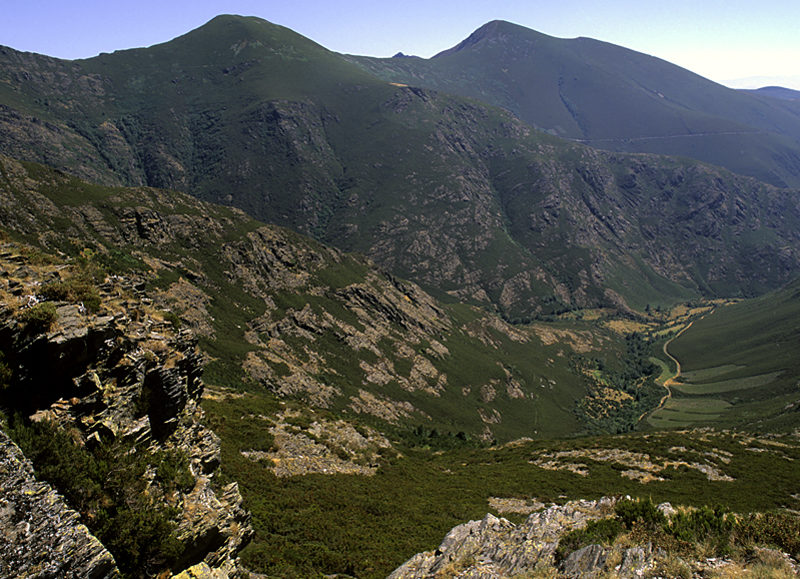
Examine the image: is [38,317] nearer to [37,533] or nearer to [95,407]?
[95,407]

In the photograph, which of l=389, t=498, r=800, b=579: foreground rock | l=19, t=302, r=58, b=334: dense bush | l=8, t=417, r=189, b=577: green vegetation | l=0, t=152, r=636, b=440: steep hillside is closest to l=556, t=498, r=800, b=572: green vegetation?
l=389, t=498, r=800, b=579: foreground rock

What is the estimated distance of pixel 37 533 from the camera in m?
12.6

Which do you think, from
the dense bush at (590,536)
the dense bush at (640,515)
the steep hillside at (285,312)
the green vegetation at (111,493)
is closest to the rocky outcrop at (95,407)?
the green vegetation at (111,493)

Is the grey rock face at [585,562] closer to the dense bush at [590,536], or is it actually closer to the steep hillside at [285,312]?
the dense bush at [590,536]

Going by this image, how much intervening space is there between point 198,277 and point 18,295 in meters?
104

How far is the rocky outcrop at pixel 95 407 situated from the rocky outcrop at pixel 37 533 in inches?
1.1

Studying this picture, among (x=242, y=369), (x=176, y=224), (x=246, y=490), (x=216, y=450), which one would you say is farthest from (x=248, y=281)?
(x=216, y=450)

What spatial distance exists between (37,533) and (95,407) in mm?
6257

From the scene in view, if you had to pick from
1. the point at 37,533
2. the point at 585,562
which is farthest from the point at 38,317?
the point at 585,562

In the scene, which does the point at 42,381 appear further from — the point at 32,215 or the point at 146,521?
the point at 32,215

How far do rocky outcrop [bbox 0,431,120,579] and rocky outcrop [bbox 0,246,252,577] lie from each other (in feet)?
0.09

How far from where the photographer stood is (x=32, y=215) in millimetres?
94625

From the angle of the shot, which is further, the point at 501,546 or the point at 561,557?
the point at 501,546

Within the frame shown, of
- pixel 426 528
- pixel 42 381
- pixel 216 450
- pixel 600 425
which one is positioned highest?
pixel 42 381
